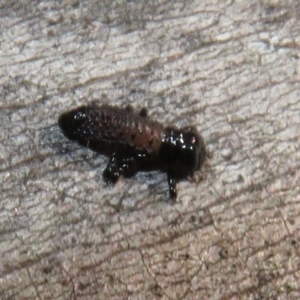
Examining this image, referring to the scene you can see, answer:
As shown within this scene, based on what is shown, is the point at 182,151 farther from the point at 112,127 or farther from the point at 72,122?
the point at 72,122

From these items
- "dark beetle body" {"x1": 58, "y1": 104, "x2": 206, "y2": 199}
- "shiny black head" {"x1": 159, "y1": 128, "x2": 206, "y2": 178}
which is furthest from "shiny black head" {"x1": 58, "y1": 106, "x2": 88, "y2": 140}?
"shiny black head" {"x1": 159, "y1": 128, "x2": 206, "y2": 178}

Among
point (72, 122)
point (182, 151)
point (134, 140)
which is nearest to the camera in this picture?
point (72, 122)

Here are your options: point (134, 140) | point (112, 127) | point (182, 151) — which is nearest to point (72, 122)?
point (112, 127)

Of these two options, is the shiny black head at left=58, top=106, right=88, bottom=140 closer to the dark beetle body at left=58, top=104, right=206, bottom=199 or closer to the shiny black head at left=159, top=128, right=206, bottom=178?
the dark beetle body at left=58, top=104, right=206, bottom=199

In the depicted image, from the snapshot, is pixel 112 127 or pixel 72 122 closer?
pixel 72 122

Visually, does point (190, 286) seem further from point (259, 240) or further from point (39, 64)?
point (39, 64)

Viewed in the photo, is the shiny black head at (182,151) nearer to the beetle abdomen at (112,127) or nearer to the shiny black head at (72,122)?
the beetle abdomen at (112,127)
